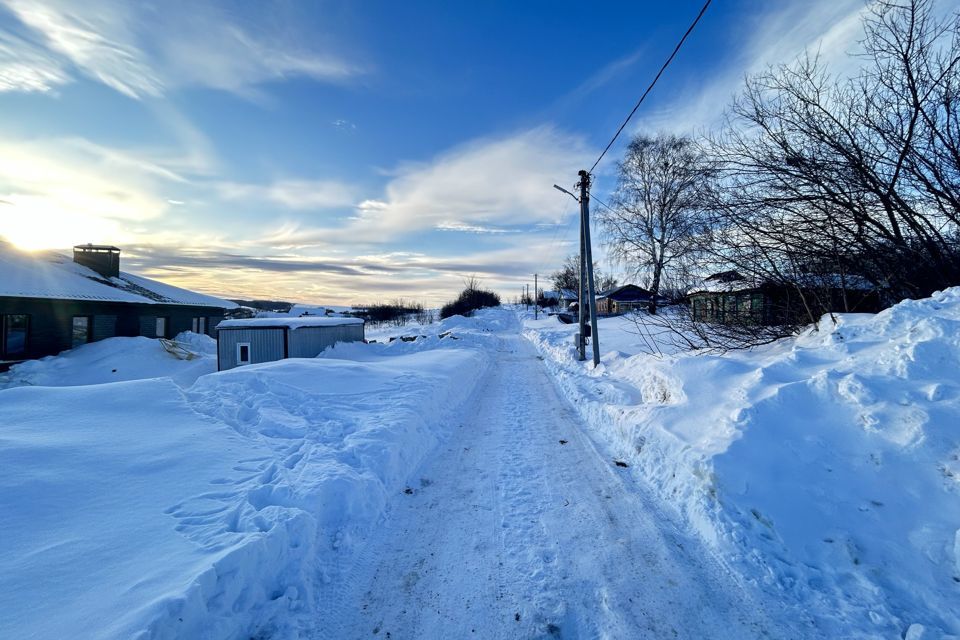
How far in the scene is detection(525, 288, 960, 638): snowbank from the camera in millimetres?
2920

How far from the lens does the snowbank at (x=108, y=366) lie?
16844mm

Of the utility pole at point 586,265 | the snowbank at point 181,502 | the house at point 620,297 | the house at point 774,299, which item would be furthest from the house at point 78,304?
the house at point 620,297

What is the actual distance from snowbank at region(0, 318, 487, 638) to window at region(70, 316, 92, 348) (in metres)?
20.1

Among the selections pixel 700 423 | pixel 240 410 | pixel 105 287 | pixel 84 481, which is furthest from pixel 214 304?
pixel 700 423

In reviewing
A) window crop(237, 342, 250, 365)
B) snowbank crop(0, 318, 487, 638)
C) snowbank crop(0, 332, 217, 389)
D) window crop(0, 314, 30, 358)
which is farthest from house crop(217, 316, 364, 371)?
snowbank crop(0, 318, 487, 638)

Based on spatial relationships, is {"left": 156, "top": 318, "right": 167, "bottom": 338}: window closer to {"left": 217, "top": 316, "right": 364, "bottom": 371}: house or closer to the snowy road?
{"left": 217, "top": 316, "right": 364, "bottom": 371}: house

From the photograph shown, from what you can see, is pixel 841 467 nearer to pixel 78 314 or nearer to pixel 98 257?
pixel 78 314

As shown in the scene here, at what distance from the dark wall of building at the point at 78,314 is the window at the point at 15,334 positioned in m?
0.11

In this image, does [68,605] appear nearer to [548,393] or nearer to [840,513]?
[840,513]

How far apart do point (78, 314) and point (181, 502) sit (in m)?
24.5

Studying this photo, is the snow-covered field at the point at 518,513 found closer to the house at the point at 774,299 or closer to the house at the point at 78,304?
the house at the point at 774,299

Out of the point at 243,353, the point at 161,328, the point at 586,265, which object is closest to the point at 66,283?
the point at 161,328

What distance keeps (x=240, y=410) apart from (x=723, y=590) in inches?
271

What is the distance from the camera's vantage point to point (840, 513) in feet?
11.4
